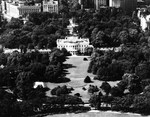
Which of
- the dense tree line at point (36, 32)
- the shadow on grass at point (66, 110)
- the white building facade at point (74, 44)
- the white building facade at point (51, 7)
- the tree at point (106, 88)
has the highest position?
the white building facade at point (51, 7)

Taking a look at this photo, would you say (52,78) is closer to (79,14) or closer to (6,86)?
(6,86)

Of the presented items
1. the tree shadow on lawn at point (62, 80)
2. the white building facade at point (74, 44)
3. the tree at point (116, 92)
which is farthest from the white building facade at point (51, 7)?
the tree at point (116, 92)

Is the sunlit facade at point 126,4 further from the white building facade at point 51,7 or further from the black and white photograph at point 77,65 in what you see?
the white building facade at point 51,7

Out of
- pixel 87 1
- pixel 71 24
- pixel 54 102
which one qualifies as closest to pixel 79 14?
pixel 71 24

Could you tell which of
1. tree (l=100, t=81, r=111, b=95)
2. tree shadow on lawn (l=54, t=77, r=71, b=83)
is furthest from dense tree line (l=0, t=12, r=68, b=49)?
tree (l=100, t=81, r=111, b=95)

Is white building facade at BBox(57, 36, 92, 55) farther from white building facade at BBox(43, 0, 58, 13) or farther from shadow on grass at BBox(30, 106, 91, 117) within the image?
white building facade at BBox(43, 0, 58, 13)

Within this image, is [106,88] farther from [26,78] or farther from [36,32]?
[36,32]

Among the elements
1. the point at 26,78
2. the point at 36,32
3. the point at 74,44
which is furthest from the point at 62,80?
the point at 36,32
